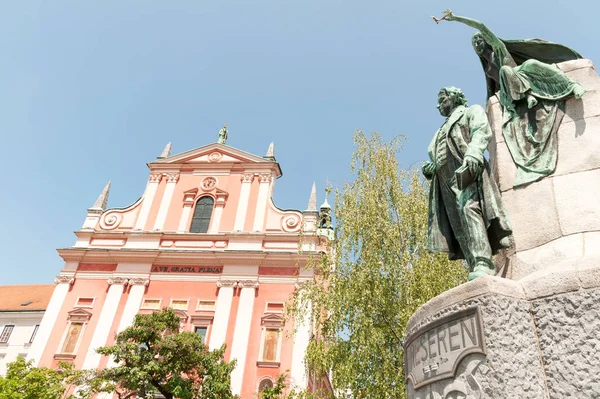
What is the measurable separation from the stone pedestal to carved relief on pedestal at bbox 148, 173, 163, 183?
76.2ft

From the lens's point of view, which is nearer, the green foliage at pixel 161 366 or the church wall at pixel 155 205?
the green foliage at pixel 161 366

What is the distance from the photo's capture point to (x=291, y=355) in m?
18.6

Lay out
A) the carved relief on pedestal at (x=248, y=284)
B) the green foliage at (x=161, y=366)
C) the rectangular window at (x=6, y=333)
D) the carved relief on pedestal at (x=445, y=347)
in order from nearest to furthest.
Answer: the carved relief on pedestal at (x=445, y=347) < the green foliage at (x=161, y=366) < the carved relief on pedestal at (x=248, y=284) < the rectangular window at (x=6, y=333)

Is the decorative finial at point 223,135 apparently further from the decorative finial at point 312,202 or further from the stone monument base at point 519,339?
the stone monument base at point 519,339

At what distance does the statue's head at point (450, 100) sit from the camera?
3.89m

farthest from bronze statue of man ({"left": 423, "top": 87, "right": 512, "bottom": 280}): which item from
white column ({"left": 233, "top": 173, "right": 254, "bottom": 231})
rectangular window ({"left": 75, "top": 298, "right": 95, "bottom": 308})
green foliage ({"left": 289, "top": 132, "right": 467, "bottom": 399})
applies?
rectangular window ({"left": 75, "top": 298, "right": 95, "bottom": 308})

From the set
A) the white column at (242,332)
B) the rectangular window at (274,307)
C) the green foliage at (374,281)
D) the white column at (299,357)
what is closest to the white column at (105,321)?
the white column at (242,332)

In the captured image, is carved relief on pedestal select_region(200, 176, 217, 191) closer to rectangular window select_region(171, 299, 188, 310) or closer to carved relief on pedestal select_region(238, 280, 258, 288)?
carved relief on pedestal select_region(238, 280, 258, 288)

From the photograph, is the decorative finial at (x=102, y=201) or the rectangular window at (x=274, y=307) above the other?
the decorative finial at (x=102, y=201)

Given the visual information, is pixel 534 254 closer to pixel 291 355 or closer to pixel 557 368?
pixel 557 368

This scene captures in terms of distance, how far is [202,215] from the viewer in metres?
23.4

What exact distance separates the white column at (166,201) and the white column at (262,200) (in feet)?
15.0

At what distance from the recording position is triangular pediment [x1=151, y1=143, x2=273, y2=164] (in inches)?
977

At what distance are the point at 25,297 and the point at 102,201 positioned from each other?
13565mm
